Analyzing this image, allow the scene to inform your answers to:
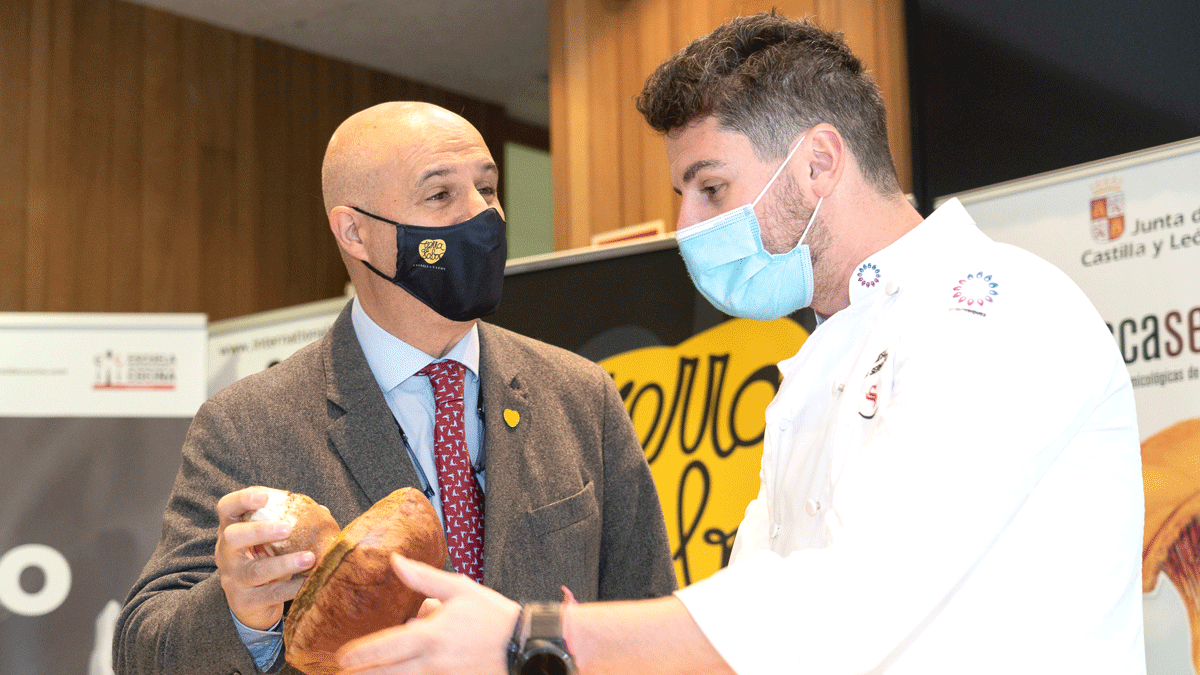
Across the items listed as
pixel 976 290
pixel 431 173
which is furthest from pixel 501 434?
pixel 976 290

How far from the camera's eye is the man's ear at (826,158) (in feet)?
5.06

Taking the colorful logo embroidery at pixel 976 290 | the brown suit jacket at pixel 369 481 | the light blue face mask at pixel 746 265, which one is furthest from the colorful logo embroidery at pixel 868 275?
the brown suit jacket at pixel 369 481

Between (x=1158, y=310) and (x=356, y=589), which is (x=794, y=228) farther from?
(x=1158, y=310)

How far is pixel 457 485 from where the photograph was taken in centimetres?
165

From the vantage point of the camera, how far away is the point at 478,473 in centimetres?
171

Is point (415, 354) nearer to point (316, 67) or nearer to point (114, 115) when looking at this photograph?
point (114, 115)

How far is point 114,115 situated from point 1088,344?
544 centimetres

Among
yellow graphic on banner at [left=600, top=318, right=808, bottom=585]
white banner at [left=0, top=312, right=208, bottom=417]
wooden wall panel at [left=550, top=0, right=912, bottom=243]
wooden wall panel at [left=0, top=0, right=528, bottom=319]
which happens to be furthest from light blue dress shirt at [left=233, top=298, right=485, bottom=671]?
wooden wall panel at [left=0, top=0, right=528, bottom=319]

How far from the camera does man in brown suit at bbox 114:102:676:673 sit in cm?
157

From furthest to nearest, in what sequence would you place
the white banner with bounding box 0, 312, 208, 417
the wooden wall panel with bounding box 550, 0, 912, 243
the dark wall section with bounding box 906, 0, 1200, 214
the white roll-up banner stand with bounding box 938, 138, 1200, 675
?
the wooden wall panel with bounding box 550, 0, 912, 243 → the white banner with bounding box 0, 312, 208, 417 → the dark wall section with bounding box 906, 0, 1200, 214 → the white roll-up banner stand with bounding box 938, 138, 1200, 675

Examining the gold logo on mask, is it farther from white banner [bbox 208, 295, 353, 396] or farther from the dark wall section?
white banner [bbox 208, 295, 353, 396]

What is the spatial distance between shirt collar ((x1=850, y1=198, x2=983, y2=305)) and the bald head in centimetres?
72

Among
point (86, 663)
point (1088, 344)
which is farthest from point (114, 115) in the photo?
point (1088, 344)

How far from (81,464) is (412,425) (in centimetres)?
247
